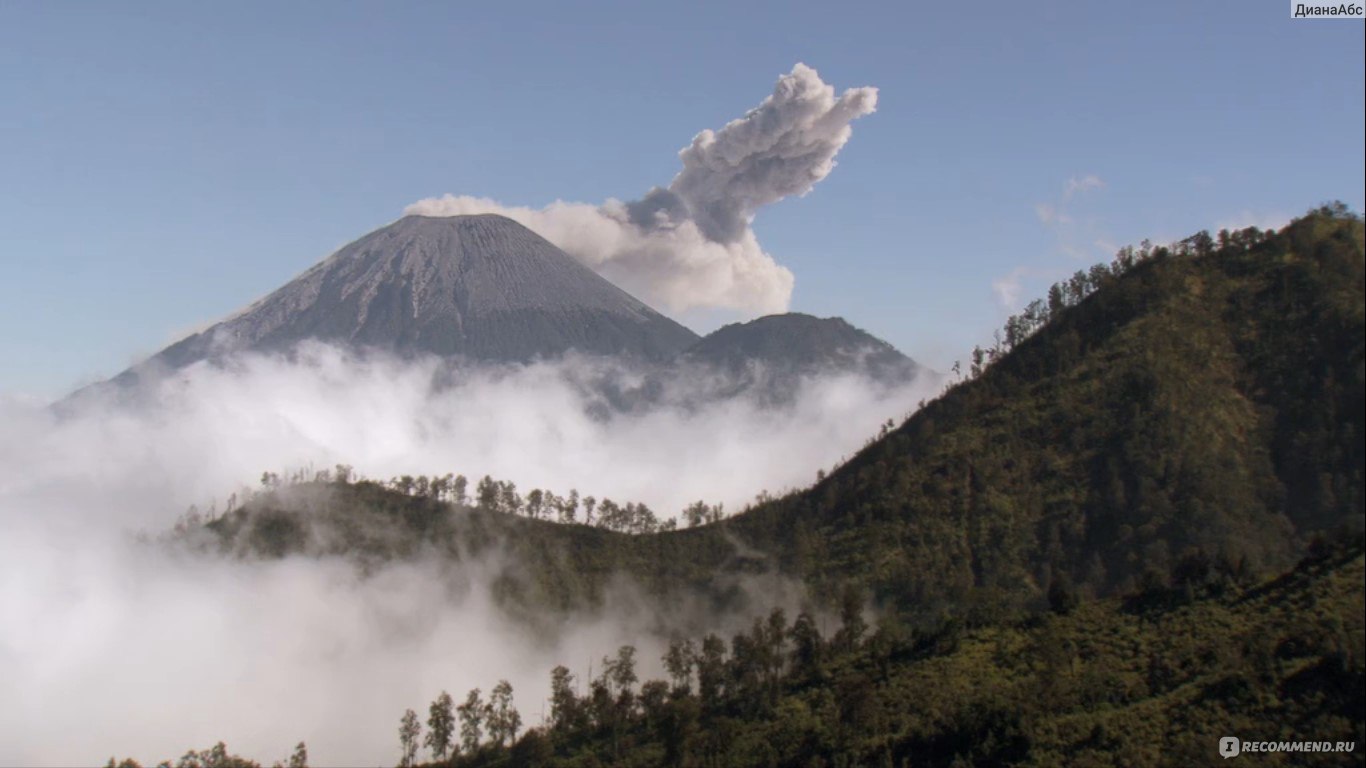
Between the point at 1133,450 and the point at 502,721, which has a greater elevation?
the point at 1133,450

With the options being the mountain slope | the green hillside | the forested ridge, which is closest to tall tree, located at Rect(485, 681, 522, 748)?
the forested ridge

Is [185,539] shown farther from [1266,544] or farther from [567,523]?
[1266,544]

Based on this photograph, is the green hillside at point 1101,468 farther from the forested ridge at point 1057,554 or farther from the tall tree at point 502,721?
the tall tree at point 502,721

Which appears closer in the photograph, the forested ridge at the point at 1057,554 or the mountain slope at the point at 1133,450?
the forested ridge at the point at 1057,554

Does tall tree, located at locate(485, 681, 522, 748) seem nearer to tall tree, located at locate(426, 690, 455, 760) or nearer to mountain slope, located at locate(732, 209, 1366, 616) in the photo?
tall tree, located at locate(426, 690, 455, 760)

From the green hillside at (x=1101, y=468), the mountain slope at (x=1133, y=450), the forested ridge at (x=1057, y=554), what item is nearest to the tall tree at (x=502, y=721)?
the forested ridge at (x=1057, y=554)

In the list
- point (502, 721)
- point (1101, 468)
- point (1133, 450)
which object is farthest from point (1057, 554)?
point (502, 721)

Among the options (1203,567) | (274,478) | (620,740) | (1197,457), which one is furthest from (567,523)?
(1203,567)

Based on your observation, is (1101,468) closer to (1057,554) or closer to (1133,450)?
(1133,450)

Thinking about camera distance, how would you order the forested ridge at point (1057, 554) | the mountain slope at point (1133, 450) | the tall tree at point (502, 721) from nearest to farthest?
1. the forested ridge at point (1057, 554)
2. the mountain slope at point (1133, 450)
3. the tall tree at point (502, 721)
